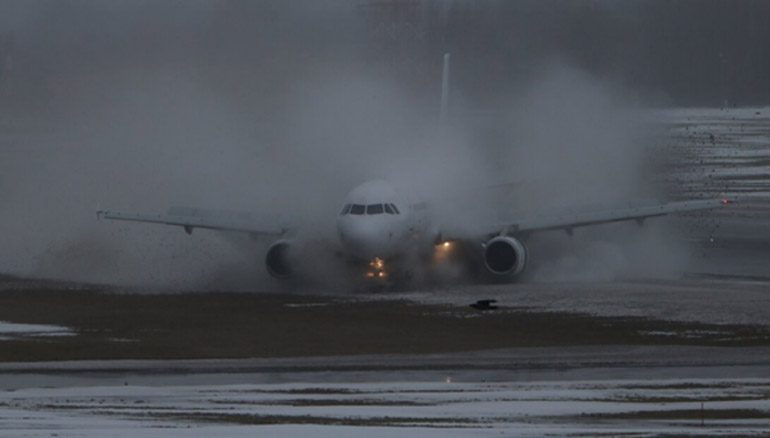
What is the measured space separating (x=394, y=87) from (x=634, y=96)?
2508 cm

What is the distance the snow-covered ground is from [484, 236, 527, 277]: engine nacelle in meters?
18.6

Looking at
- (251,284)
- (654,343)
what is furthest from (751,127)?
(654,343)

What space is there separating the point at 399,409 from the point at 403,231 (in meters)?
21.4

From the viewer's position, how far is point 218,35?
213ft

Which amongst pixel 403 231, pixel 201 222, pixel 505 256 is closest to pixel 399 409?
pixel 403 231

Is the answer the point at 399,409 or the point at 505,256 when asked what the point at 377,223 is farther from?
the point at 399,409

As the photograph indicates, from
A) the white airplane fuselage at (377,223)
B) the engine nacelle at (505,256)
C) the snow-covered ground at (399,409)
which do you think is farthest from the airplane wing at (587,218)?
the snow-covered ground at (399,409)

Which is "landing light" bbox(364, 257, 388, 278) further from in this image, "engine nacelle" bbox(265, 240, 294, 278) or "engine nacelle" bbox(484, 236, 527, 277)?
"engine nacelle" bbox(484, 236, 527, 277)

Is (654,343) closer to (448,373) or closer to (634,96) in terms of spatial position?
(448,373)

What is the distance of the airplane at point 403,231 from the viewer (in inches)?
2032

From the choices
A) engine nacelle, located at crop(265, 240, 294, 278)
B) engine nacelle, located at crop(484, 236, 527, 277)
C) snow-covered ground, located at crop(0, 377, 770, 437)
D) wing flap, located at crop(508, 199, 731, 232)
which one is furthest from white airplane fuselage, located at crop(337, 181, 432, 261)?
snow-covered ground, located at crop(0, 377, 770, 437)

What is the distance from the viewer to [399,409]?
102 ft

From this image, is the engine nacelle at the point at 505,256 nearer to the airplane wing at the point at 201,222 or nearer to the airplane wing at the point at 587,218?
the airplane wing at the point at 587,218

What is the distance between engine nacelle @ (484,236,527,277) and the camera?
53156mm
